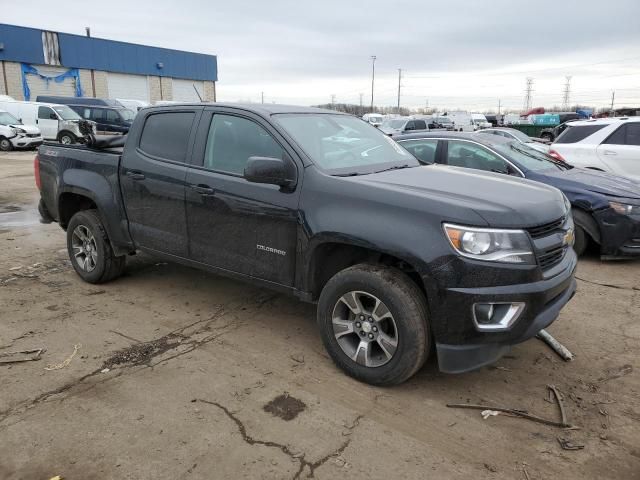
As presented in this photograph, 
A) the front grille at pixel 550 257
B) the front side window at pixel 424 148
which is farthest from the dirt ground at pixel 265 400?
the front side window at pixel 424 148

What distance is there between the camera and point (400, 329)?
10.6ft

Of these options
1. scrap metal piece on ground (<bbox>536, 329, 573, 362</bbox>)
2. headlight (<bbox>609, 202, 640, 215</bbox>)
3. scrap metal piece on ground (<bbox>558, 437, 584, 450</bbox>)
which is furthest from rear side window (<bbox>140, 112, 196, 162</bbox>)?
headlight (<bbox>609, 202, 640, 215</bbox>)

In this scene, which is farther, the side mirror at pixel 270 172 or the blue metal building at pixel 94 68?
the blue metal building at pixel 94 68

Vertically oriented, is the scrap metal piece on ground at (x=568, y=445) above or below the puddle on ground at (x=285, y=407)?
above

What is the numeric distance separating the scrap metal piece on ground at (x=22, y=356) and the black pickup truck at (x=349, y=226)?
1.28 metres

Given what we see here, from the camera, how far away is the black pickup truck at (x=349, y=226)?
10.1 feet

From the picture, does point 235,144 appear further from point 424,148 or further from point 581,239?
point 581,239

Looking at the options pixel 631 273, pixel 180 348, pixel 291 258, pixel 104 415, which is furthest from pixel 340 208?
pixel 631 273

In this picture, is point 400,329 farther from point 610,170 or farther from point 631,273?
point 610,170

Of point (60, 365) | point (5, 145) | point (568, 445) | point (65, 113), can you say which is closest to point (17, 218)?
point (60, 365)

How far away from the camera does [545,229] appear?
10.9ft

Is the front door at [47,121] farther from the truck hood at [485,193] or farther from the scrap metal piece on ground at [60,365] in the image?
the truck hood at [485,193]

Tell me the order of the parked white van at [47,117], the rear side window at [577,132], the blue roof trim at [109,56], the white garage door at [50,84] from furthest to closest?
the white garage door at [50,84], the blue roof trim at [109,56], the parked white van at [47,117], the rear side window at [577,132]

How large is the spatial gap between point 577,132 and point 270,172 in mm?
8508
